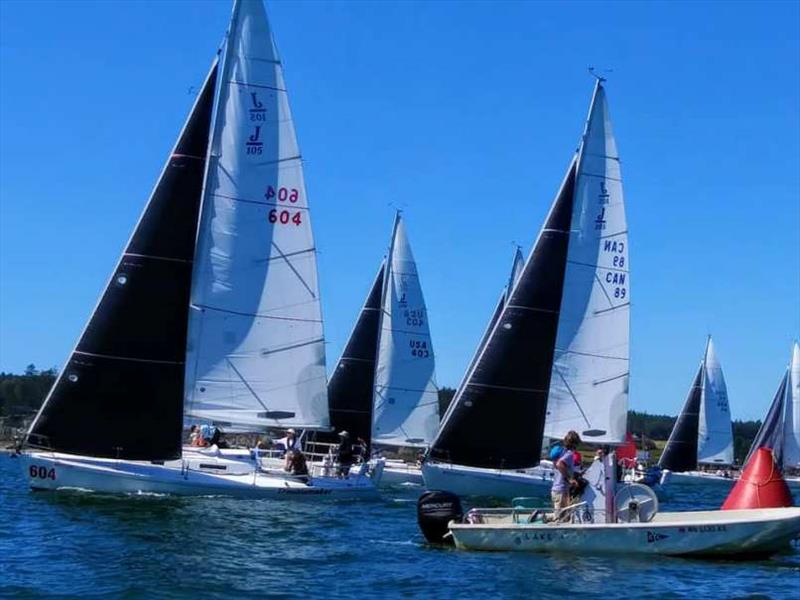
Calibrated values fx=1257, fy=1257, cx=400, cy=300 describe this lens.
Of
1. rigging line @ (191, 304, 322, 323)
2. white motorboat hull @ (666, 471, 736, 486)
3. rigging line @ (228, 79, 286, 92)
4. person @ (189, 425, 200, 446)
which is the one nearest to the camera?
rigging line @ (191, 304, 322, 323)

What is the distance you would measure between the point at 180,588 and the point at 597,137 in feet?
74.6

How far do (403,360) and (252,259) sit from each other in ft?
53.8

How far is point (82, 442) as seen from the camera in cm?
2664

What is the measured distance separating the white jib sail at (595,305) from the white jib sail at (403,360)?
10.8 metres

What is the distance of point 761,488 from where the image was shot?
21547mm

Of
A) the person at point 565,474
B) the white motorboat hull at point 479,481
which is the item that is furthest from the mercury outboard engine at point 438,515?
the white motorboat hull at point 479,481

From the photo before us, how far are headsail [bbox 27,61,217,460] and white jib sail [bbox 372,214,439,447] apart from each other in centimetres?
1777

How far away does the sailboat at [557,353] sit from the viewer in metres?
33.7

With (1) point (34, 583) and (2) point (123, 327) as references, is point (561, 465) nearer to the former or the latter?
(1) point (34, 583)

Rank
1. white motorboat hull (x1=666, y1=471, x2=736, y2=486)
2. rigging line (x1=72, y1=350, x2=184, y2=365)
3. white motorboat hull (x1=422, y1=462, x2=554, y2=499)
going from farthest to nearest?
white motorboat hull (x1=666, y1=471, x2=736, y2=486) → white motorboat hull (x1=422, y1=462, x2=554, y2=499) → rigging line (x1=72, y1=350, x2=184, y2=365)

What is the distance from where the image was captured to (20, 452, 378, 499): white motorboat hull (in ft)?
86.4

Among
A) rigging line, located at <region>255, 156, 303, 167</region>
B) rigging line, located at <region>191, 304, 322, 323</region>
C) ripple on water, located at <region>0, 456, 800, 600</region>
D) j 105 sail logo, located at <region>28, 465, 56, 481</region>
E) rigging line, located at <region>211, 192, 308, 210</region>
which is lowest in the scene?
ripple on water, located at <region>0, 456, 800, 600</region>

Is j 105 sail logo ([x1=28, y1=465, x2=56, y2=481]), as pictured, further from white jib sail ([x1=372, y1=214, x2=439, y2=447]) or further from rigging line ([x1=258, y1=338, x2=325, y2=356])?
white jib sail ([x1=372, y1=214, x2=439, y2=447])

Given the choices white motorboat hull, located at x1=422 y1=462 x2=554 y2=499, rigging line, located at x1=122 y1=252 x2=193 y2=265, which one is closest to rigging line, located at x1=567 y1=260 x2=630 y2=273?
white motorboat hull, located at x1=422 y1=462 x2=554 y2=499
